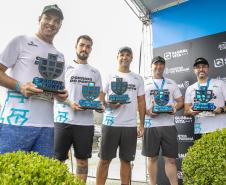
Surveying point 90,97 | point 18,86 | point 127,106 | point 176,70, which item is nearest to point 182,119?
point 176,70

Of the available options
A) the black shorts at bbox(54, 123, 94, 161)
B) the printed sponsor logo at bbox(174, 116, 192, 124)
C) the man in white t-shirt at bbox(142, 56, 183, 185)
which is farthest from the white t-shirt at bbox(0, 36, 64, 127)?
the printed sponsor logo at bbox(174, 116, 192, 124)

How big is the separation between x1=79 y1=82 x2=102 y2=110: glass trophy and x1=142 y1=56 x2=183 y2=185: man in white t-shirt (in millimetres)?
1098

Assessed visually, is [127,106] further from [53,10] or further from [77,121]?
[53,10]

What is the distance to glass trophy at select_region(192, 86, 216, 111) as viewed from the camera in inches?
153

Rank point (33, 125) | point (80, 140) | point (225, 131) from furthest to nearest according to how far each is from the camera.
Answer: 1. point (80, 140)
2. point (225, 131)
3. point (33, 125)

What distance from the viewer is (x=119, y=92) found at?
3.91 meters

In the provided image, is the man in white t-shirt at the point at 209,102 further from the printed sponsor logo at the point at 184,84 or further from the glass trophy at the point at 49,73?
the glass trophy at the point at 49,73

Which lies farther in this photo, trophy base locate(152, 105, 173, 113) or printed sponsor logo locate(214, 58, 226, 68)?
printed sponsor logo locate(214, 58, 226, 68)

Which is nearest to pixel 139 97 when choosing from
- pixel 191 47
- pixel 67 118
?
pixel 67 118

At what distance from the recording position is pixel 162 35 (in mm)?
5746

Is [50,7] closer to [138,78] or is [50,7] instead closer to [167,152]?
[138,78]

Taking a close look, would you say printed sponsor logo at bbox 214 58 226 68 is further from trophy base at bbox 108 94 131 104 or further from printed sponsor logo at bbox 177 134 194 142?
trophy base at bbox 108 94 131 104

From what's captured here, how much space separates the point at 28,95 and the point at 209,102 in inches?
112

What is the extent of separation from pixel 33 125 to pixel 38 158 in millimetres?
867
